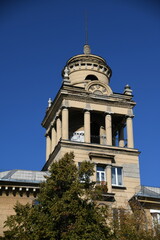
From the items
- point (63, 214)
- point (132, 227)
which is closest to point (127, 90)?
point (132, 227)

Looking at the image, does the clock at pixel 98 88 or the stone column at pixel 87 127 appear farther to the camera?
the clock at pixel 98 88

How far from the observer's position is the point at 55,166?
28.2 meters

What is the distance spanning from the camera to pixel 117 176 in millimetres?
42438

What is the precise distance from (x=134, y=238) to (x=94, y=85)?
20922 millimetres

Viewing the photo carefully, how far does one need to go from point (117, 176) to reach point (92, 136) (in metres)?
5.42

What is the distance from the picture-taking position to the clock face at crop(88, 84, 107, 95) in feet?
153

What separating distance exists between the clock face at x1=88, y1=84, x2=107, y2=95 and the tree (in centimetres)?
1916

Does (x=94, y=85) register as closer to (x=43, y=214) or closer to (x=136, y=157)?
(x=136, y=157)

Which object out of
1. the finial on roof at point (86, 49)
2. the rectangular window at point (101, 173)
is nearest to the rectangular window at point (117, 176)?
the rectangular window at point (101, 173)

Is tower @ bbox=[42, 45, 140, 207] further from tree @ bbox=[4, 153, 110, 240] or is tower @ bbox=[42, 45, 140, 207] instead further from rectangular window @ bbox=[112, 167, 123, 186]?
tree @ bbox=[4, 153, 110, 240]

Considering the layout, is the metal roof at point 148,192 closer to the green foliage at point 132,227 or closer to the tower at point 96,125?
the tower at point 96,125

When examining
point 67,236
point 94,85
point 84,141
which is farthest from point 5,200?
point 94,85

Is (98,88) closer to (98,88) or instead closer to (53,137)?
(98,88)

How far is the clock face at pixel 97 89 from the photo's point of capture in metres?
46.6
